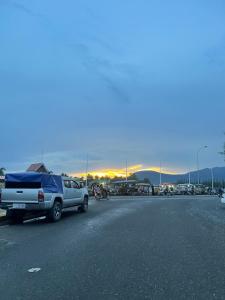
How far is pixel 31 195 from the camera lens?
18.8 meters

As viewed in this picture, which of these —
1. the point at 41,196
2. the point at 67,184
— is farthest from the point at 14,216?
the point at 67,184

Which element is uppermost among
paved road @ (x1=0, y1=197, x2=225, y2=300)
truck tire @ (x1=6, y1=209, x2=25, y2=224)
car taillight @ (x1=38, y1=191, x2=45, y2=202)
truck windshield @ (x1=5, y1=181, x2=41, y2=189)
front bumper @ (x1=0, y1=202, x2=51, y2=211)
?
truck windshield @ (x1=5, y1=181, x2=41, y2=189)

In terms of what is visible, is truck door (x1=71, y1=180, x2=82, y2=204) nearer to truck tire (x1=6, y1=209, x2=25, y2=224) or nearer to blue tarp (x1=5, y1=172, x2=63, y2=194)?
blue tarp (x1=5, y1=172, x2=63, y2=194)

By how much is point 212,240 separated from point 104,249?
3294mm

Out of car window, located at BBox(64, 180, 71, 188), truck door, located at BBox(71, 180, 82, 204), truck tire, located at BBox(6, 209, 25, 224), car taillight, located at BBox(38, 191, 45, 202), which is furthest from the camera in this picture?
truck door, located at BBox(71, 180, 82, 204)

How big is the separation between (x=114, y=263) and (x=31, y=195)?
10.2 meters

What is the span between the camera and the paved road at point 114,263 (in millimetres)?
7004

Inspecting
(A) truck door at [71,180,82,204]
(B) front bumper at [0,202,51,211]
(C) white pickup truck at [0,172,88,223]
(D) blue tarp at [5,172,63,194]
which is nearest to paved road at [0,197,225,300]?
(B) front bumper at [0,202,51,211]

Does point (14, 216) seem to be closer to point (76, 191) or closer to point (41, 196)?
point (41, 196)

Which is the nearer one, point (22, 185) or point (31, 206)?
point (31, 206)

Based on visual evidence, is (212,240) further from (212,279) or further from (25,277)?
(25,277)

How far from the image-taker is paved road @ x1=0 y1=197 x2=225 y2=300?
23.0 feet

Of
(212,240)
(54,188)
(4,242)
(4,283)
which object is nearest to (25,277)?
(4,283)

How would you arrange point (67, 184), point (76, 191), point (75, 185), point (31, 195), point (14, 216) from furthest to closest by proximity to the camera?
point (75, 185) < point (76, 191) < point (67, 184) < point (14, 216) < point (31, 195)
